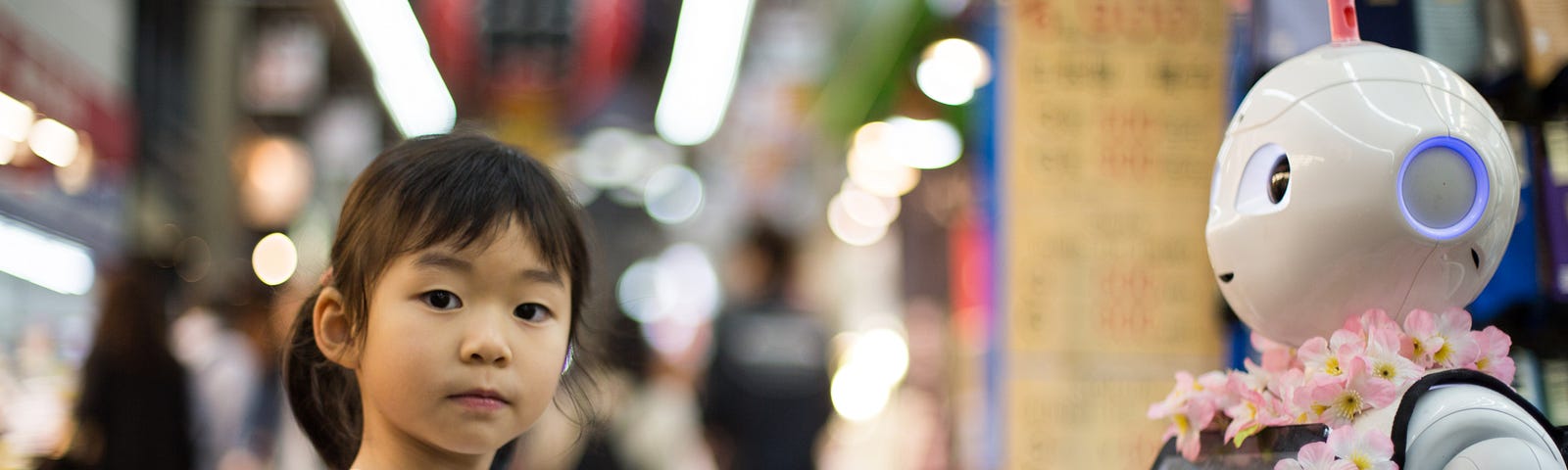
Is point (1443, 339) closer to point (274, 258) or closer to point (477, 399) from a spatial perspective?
point (477, 399)

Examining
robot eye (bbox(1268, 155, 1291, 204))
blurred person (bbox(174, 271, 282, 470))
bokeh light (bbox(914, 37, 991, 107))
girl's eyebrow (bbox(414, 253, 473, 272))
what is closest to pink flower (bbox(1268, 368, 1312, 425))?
robot eye (bbox(1268, 155, 1291, 204))

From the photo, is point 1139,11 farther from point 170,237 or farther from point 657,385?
point 170,237

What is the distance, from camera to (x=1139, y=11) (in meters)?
3.46

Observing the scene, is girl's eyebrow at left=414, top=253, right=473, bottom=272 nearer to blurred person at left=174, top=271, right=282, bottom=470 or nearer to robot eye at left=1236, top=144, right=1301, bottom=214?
robot eye at left=1236, top=144, right=1301, bottom=214

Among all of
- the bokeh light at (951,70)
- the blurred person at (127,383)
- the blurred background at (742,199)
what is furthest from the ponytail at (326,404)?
the bokeh light at (951,70)

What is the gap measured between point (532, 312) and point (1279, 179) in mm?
896

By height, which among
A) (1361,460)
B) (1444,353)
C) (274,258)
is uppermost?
(274,258)

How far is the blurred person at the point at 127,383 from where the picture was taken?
4648mm

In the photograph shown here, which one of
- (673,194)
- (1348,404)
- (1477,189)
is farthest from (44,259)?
(673,194)

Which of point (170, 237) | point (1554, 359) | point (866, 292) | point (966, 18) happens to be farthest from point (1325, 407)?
point (866, 292)

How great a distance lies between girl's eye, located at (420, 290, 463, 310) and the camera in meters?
1.59

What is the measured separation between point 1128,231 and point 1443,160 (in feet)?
5.88

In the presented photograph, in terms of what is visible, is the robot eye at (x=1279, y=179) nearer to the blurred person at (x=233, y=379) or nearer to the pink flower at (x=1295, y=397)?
the pink flower at (x=1295, y=397)

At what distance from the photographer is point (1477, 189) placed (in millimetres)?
1626
